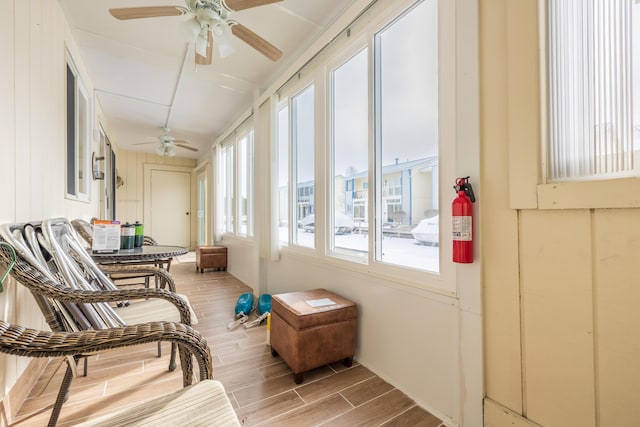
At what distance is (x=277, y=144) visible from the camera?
298 centimetres

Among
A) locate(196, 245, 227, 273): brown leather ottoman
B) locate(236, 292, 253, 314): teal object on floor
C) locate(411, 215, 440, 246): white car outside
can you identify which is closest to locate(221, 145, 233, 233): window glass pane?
locate(196, 245, 227, 273): brown leather ottoman

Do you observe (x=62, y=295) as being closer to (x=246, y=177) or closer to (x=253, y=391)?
(x=253, y=391)

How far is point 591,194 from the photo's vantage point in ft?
2.92

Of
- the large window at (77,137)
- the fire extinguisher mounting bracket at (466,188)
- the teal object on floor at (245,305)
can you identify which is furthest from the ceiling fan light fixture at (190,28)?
the teal object on floor at (245,305)

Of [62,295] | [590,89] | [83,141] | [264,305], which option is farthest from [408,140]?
[83,141]

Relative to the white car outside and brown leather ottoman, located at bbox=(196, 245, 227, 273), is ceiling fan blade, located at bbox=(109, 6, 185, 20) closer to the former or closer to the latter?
the white car outside

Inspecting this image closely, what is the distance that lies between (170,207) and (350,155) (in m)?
6.70

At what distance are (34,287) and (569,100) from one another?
81.2 inches

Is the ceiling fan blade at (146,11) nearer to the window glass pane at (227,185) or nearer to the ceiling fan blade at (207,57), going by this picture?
the ceiling fan blade at (207,57)

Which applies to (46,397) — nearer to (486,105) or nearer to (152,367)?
(152,367)

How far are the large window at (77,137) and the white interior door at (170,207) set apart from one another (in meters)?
4.11

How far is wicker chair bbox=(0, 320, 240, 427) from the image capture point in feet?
2.29

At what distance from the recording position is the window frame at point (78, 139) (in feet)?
7.61

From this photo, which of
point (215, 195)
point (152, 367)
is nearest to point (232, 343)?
point (152, 367)
